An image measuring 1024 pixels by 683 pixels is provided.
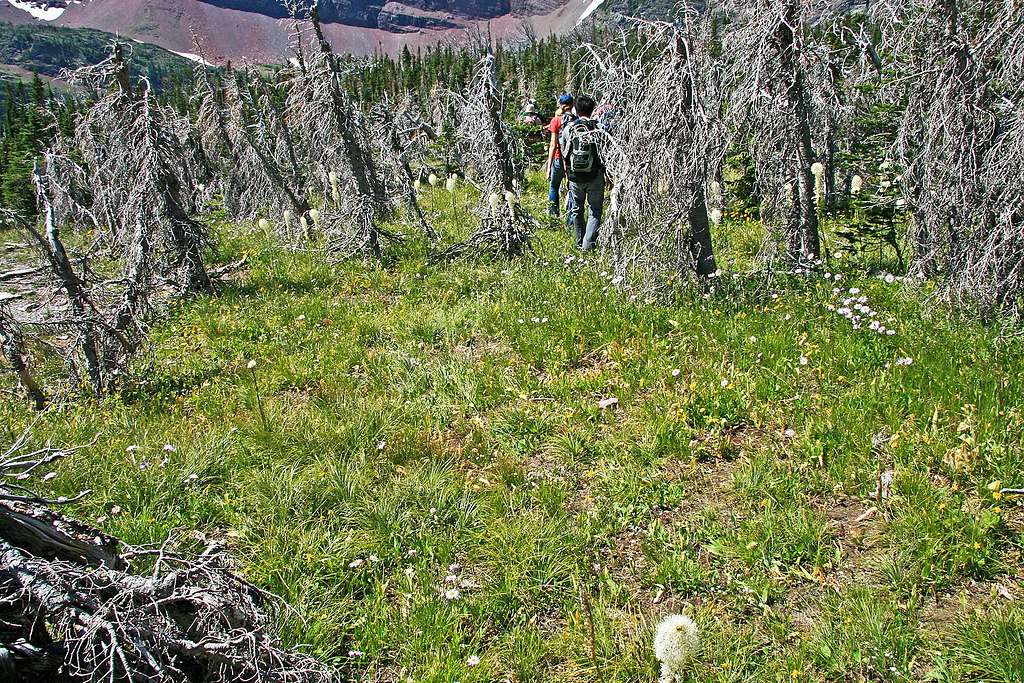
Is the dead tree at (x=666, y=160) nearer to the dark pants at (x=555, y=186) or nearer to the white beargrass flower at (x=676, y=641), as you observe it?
the dark pants at (x=555, y=186)

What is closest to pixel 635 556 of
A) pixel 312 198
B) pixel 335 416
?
pixel 335 416

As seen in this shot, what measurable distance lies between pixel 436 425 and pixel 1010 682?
4.09 metres

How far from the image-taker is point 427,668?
134 inches

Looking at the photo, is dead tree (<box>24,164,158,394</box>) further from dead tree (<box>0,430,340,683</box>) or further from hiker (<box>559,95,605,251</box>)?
hiker (<box>559,95,605,251</box>)

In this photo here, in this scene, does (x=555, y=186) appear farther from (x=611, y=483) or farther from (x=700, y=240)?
(x=611, y=483)

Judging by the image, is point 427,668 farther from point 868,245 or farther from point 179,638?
point 868,245

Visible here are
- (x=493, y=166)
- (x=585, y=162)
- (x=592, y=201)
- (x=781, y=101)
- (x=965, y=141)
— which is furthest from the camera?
(x=493, y=166)

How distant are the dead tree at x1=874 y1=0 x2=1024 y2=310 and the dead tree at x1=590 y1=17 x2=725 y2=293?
2.17 meters

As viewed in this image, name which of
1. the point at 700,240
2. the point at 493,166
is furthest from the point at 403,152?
the point at 700,240

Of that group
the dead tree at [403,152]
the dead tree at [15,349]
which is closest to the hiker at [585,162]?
the dead tree at [403,152]

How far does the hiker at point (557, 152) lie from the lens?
35.2 ft

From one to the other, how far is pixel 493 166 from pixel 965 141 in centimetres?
678

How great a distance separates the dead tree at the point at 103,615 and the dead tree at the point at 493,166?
8.20 m

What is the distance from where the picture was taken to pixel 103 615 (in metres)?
2.28
